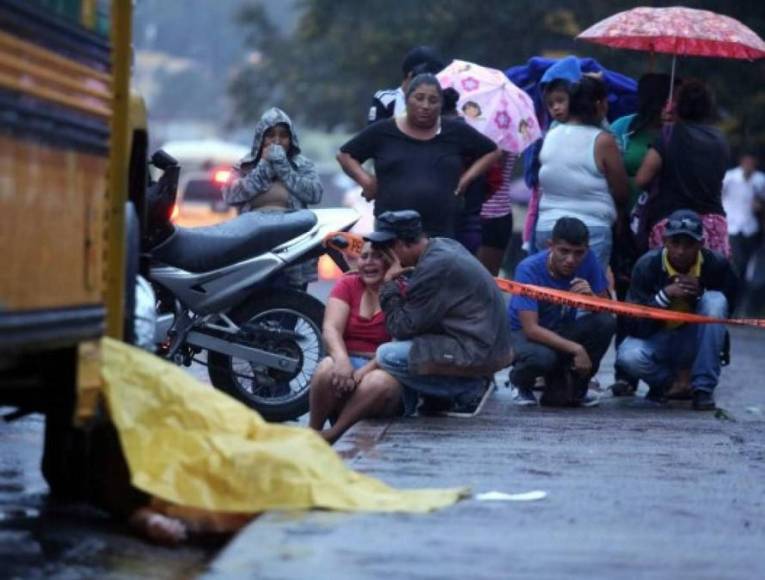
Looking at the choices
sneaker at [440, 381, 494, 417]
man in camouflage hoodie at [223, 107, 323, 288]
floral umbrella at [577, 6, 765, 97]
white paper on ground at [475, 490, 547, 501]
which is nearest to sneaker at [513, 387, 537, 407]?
sneaker at [440, 381, 494, 417]

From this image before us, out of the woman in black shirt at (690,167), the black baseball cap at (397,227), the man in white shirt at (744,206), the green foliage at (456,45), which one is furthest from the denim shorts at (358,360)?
the green foliage at (456,45)

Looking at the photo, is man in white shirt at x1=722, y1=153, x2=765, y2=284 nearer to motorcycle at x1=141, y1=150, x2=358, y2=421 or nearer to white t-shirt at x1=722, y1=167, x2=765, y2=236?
white t-shirt at x1=722, y1=167, x2=765, y2=236

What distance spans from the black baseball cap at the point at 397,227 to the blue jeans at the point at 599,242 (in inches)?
86.7

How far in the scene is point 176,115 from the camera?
114 metres

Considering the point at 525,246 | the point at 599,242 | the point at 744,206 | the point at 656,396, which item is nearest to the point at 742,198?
the point at 744,206

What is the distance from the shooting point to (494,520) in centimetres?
812

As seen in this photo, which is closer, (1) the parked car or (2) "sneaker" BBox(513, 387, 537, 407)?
(2) "sneaker" BBox(513, 387, 537, 407)

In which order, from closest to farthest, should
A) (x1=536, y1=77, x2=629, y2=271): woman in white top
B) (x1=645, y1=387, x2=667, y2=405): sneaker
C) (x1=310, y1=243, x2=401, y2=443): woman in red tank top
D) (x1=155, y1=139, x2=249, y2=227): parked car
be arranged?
(x1=310, y1=243, x2=401, y2=443): woman in red tank top
(x1=645, y1=387, x2=667, y2=405): sneaker
(x1=536, y1=77, x2=629, y2=271): woman in white top
(x1=155, y1=139, x2=249, y2=227): parked car

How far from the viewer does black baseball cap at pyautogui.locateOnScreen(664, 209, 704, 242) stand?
12555 millimetres

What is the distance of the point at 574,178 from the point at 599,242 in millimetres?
415

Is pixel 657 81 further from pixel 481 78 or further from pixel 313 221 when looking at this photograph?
pixel 313 221

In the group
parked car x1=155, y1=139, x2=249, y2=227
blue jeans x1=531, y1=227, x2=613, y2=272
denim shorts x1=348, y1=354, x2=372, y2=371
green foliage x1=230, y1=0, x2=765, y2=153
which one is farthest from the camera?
parked car x1=155, y1=139, x2=249, y2=227

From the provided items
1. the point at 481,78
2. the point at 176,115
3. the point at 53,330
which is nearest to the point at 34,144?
the point at 53,330

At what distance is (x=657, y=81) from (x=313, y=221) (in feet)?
8.44
